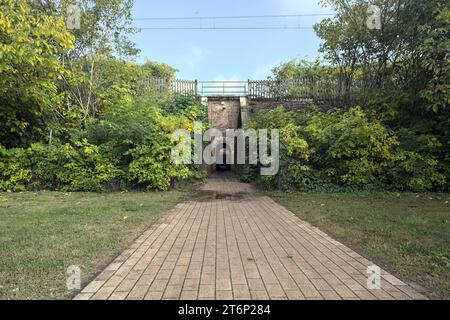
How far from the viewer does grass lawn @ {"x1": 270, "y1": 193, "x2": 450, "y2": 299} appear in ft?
13.1

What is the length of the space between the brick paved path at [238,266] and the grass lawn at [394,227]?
0.32 meters

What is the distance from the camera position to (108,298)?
321 cm

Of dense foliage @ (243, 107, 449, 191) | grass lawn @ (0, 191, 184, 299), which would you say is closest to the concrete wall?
dense foliage @ (243, 107, 449, 191)

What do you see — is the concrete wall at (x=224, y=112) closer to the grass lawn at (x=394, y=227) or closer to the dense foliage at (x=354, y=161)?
the dense foliage at (x=354, y=161)

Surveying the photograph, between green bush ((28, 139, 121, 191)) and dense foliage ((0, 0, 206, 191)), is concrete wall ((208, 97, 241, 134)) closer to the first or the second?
dense foliage ((0, 0, 206, 191))

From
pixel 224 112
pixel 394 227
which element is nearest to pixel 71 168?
pixel 394 227

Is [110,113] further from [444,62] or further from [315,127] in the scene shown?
[444,62]

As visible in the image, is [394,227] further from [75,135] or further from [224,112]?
[224,112]

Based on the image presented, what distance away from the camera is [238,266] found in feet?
13.5

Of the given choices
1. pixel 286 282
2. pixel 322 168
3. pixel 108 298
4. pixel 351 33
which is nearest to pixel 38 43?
pixel 108 298

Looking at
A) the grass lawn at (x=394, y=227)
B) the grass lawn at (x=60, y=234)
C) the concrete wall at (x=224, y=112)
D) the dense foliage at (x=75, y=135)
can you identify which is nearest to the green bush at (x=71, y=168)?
the dense foliage at (x=75, y=135)

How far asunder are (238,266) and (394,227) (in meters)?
3.41

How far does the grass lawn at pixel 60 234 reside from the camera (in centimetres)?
357

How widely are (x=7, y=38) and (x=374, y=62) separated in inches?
472
